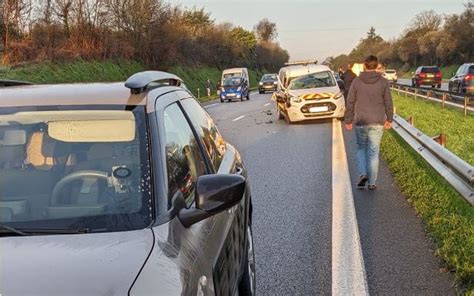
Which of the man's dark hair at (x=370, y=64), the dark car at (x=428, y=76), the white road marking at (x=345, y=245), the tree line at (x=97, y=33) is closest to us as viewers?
the white road marking at (x=345, y=245)

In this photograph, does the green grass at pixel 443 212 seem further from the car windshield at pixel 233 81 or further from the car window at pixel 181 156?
the car windshield at pixel 233 81

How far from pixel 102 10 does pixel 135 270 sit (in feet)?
115

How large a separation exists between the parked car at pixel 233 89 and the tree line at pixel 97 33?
7200mm

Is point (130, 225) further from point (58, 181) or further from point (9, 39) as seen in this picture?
point (9, 39)

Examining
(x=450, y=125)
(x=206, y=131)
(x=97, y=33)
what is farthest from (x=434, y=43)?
(x=206, y=131)

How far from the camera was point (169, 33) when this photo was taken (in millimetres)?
41312

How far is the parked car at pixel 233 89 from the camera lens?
115 ft

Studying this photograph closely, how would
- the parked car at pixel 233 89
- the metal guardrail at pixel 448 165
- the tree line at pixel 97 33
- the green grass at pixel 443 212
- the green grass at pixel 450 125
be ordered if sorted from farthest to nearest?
the parked car at pixel 233 89
the tree line at pixel 97 33
the green grass at pixel 450 125
the metal guardrail at pixel 448 165
the green grass at pixel 443 212

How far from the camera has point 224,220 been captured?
298cm

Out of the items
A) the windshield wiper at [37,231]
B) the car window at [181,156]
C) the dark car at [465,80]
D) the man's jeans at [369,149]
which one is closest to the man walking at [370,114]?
the man's jeans at [369,149]

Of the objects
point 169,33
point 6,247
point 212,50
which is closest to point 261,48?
point 212,50

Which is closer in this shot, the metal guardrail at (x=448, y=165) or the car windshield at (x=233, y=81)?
the metal guardrail at (x=448, y=165)

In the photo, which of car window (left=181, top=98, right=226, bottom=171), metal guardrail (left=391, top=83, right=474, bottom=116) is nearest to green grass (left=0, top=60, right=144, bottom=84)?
metal guardrail (left=391, top=83, right=474, bottom=116)

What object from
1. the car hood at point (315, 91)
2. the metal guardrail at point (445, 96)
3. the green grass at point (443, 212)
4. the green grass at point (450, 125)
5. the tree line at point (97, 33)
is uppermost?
the tree line at point (97, 33)
